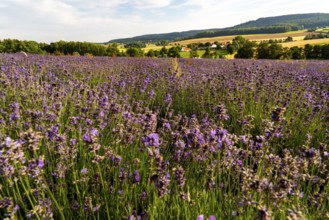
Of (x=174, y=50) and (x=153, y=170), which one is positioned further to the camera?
(x=174, y=50)

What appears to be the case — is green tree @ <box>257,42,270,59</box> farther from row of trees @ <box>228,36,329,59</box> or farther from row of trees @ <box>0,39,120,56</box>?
row of trees @ <box>0,39,120,56</box>

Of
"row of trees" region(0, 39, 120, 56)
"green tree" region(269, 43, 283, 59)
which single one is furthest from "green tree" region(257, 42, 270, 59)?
"row of trees" region(0, 39, 120, 56)

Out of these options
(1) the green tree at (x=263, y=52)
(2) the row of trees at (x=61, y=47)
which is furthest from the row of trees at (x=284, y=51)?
(2) the row of trees at (x=61, y=47)

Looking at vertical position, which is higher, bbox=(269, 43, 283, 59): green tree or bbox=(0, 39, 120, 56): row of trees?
bbox=(0, 39, 120, 56): row of trees

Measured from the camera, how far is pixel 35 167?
1412mm

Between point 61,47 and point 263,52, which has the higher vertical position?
point 61,47

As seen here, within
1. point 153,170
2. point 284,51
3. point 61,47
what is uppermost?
point 61,47

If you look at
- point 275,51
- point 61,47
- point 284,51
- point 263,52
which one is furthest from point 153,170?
point 61,47

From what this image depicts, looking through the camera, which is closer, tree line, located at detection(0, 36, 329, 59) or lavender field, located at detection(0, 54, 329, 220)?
lavender field, located at detection(0, 54, 329, 220)

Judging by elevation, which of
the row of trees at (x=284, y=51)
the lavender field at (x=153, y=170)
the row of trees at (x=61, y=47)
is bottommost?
the row of trees at (x=284, y=51)

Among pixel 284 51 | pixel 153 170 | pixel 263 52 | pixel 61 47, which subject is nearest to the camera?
pixel 153 170

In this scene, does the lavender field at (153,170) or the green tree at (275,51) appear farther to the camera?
the green tree at (275,51)

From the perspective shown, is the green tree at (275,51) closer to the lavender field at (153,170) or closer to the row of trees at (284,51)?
the row of trees at (284,51)

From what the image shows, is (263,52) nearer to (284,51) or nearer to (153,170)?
(284,51)
